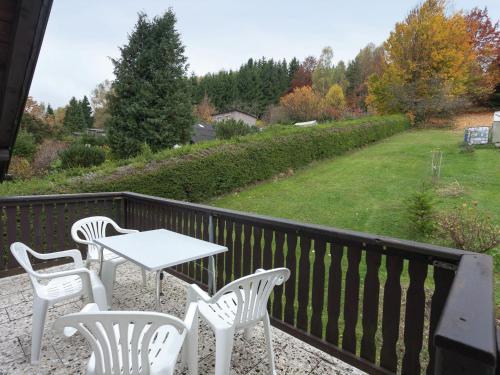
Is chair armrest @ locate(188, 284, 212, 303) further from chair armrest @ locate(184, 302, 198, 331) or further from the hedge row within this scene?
the hedge row

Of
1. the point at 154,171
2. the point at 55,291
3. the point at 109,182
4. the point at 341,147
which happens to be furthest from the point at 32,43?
the point at 341,147

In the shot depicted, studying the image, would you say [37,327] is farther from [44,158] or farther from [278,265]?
[44,158]

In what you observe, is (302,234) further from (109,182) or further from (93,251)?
(109,182)

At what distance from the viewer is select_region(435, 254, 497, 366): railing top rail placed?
0.55 m

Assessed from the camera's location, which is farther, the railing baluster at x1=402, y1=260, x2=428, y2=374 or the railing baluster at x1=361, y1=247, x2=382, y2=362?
the railing baluster at x1=361, y1=247, x2=382, y2=362

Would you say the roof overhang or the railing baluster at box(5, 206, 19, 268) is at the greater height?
the roof overhang

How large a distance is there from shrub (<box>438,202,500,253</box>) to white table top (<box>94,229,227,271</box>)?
11.0 feet

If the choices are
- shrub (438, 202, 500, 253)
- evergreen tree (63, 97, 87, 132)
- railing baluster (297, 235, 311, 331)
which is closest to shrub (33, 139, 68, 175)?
railing baluster (297, 235, 311, 331)

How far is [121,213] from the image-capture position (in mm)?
4562

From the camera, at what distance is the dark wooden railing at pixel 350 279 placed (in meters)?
0.69

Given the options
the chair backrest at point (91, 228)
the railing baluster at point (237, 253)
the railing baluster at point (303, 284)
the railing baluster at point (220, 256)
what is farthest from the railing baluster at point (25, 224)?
the railing baluster at point (303, 284)

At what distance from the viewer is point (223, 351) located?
5.27 ft

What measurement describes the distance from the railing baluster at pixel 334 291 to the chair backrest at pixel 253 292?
47 centimetres

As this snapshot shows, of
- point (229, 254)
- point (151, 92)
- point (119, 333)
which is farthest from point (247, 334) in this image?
point (151, 92)
